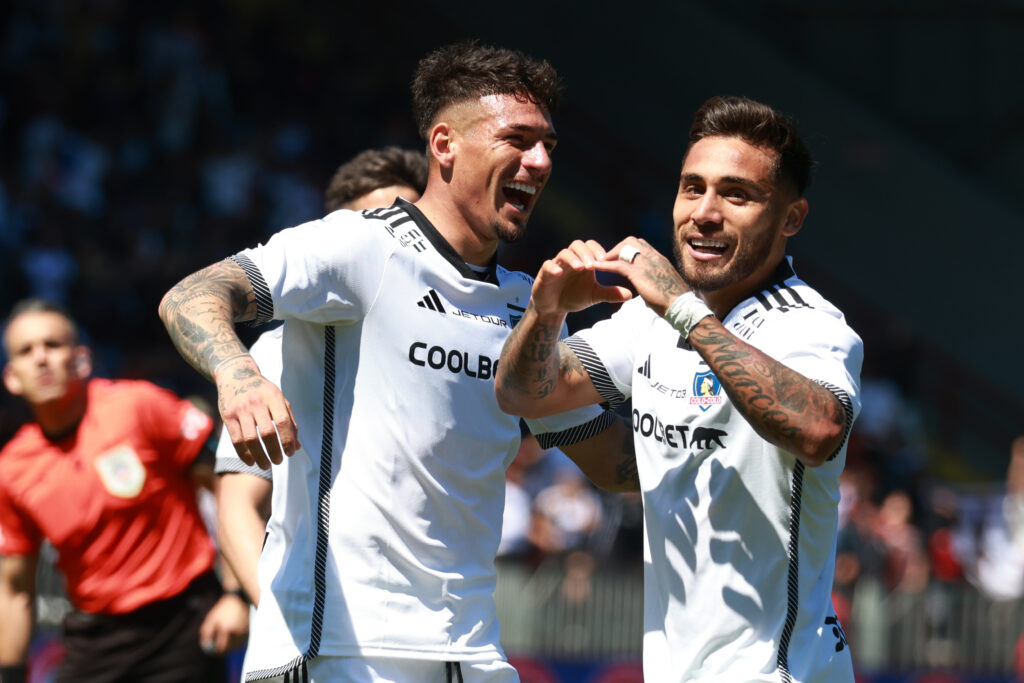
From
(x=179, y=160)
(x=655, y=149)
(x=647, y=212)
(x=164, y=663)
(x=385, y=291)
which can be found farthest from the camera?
(x=655, y=149)

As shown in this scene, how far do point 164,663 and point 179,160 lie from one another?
10.6 m

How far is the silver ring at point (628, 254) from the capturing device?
369 cm

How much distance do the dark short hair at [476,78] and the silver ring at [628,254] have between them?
710mm

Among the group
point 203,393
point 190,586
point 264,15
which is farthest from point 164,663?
point 264,15

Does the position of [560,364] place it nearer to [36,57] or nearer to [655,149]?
[36,57]

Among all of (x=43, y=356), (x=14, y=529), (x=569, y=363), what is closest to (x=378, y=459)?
(x=569, y=363)

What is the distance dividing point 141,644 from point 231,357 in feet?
10.6

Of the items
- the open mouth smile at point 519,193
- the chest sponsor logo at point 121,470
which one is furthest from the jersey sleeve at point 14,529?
the open mouth smile at point 519,193

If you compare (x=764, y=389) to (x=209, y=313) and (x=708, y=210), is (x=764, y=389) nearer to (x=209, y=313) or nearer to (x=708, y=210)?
(x=708, y=210)

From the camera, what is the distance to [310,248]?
371 centimetres

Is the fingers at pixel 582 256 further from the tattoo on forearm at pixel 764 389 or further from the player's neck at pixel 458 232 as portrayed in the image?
the player's neck at pixel 458 232

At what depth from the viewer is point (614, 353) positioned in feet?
13.8

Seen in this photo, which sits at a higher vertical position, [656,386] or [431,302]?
[431,302]

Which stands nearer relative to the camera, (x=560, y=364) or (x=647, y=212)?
(x=560, y=364)
